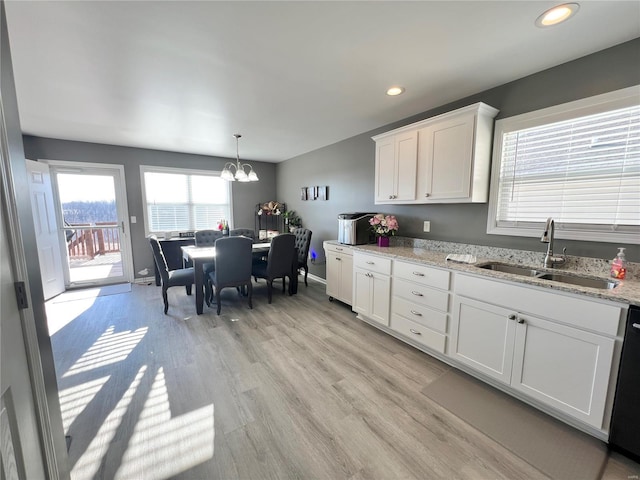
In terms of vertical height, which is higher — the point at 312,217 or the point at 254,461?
the point at 312,217

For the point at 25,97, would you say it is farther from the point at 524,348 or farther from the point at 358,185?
the point at 524,348

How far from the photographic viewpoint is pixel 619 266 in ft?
5.52

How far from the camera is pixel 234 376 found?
212cm

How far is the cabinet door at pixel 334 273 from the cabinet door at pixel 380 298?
735 mm

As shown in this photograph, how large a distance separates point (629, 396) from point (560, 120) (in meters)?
1.91

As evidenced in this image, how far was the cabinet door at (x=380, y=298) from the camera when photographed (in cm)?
273

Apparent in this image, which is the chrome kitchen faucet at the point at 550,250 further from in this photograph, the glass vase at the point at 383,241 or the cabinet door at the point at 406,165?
the glass vase at the point at 383,241

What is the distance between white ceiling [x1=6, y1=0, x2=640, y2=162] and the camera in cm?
146

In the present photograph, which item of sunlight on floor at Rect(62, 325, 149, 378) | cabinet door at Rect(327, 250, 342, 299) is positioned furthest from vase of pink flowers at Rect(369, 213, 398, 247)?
sunlight on floor at Rect(62, 325, 149, 378)

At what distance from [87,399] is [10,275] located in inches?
61.2

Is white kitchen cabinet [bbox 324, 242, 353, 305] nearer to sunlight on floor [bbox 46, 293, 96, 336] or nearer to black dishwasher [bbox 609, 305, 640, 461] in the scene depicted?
black dishwasher [bbox 609, 305, 640, 461]

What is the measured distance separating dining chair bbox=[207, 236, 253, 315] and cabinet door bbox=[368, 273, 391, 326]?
1.67 metres

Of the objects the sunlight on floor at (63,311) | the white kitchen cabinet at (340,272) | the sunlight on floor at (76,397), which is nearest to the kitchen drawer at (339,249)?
the white kitchen cabinet at (340,272)

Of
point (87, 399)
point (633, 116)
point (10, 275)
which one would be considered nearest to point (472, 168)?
point (633, 116)
